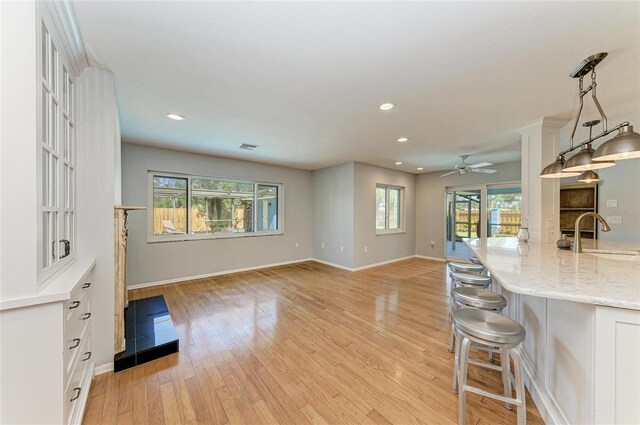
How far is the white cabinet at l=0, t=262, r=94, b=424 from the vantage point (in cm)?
106

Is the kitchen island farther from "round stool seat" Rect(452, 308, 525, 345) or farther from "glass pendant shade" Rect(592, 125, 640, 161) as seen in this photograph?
"glass pendant shade" Rect(592, 125, 640, 161)

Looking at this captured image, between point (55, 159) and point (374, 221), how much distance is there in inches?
206

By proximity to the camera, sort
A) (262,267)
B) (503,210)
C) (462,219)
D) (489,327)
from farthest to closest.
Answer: (462,219), (503,210), (262,267), (489,327)

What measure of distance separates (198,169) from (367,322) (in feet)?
13.3

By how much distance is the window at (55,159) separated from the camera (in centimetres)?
127

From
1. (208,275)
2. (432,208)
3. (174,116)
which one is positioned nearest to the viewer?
(174,116)

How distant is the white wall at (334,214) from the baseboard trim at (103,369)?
4.11 metres

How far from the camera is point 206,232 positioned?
476 centimetres

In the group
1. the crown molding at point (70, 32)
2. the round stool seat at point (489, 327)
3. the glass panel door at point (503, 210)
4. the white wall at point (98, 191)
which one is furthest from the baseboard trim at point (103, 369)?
the glass panel door at point (503, 210)

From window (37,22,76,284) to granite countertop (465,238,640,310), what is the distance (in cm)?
253

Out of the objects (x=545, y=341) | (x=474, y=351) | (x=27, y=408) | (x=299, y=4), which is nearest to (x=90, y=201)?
(x=27, y=408)

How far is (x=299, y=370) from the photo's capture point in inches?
77.4

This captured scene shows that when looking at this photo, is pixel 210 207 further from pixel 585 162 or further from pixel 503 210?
pixel 503 210

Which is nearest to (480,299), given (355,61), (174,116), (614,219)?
(355,61)
